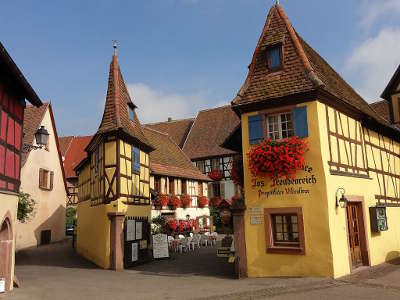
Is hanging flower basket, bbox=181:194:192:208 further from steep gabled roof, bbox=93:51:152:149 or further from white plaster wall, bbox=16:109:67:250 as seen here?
steep gabled roof, bbox=93:51:152:149

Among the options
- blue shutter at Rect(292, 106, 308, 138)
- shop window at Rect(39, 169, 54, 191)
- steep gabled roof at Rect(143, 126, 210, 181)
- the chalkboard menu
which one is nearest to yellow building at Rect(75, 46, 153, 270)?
steep gabled roof at Rect(143, 126, 210, 181)

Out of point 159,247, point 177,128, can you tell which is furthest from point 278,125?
point 177,128

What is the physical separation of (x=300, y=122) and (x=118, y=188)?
27.3ft

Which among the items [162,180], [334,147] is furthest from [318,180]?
[162,180]

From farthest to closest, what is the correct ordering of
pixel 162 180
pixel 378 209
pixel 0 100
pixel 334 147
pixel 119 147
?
pixel 162 180
pixel 119 147
pixel 378 209
pixel 334 147
pixel 0 100

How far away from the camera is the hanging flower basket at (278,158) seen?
38.4 ft

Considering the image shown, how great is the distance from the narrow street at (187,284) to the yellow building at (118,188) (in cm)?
110

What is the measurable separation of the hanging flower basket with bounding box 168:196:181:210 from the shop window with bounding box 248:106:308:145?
14.8 meters

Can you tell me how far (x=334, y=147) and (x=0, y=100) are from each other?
9.98m

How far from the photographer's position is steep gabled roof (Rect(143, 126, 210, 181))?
26.9 m

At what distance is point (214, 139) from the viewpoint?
128 feet

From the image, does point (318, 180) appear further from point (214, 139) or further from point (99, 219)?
point (214, 139)

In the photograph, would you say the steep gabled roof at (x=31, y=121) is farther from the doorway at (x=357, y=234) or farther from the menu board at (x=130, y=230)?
the doorway at (x=357, y=234)

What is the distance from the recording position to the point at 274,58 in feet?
44.4
